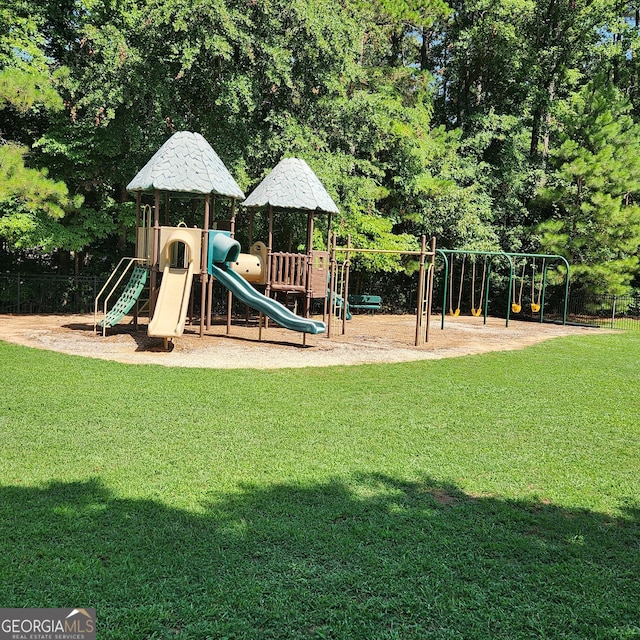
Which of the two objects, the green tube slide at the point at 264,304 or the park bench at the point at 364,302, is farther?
the park bench at the point at 364,302

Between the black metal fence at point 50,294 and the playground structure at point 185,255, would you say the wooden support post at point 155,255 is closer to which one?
the playground structure at point 185,255

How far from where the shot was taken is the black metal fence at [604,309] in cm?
2386

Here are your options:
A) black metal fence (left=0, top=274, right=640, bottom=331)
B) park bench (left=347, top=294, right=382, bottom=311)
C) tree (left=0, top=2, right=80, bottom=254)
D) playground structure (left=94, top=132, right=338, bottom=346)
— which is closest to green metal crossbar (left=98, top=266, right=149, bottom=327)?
playground structure (left=94, top=132, right=338, bottom=346)

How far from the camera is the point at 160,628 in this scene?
299 cm

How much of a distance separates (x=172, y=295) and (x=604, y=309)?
19024 mm

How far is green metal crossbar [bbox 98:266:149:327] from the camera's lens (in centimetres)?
1382

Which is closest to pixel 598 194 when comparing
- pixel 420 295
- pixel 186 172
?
pixel 420 295

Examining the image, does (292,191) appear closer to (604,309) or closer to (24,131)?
(24,131)

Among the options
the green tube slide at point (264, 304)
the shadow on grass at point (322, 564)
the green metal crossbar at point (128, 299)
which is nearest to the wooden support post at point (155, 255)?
the green metal crossbar at point (128, 299)

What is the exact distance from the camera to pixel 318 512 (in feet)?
14.6

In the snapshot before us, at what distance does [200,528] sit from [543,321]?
21.9 m

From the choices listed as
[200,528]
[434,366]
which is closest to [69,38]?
[434,366]

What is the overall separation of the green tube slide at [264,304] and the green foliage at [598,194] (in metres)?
14.4

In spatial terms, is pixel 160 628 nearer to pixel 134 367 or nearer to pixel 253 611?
pixel 253 611
